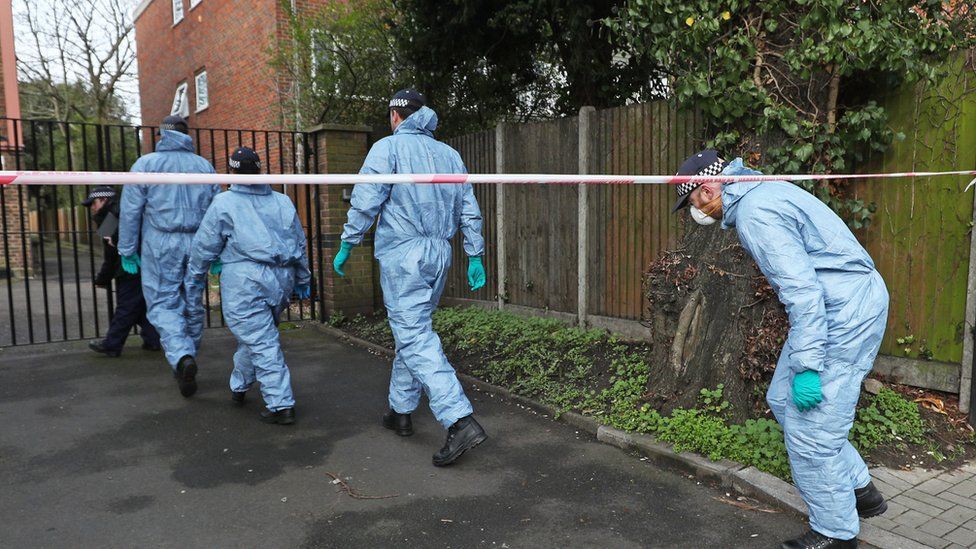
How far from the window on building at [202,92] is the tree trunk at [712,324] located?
1576 cm

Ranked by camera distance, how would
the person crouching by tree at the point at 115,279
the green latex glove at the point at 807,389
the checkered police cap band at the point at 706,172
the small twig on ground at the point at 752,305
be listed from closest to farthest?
the green latex glove at the point at 807,389 < the checkered police cap band at the point at 706,172 < the small twig on ground at the point at 752,305 < the person crouching by tree at the point at 115,279

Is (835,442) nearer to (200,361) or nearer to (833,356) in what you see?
(833,356)

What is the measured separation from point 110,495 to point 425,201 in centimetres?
225

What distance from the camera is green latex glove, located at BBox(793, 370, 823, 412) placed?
8.63 ft

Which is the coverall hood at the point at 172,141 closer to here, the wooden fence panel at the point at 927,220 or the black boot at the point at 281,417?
the black boot at the point at 281,417

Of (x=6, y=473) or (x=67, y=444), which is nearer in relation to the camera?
(x=6, y=473)

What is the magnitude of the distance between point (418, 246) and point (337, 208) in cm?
406

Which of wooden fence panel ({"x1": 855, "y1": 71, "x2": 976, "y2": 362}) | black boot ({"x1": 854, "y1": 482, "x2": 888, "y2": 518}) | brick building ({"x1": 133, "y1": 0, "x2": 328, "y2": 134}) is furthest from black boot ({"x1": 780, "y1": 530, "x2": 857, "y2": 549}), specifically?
brick building ({"x1": 133, "y1": 0, "x2": 328, "y2": 134})

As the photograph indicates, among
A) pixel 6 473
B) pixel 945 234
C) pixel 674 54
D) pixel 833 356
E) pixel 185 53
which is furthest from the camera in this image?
pixel 185 53

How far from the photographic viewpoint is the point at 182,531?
10.1ft

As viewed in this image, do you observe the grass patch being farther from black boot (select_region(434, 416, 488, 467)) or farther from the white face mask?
the white face mask

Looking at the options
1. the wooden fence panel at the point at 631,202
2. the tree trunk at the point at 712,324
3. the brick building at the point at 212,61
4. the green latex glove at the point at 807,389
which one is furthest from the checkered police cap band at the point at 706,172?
the brick building at the point at 212,61

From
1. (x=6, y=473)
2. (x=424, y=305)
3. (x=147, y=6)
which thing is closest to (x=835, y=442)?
(x=424, y=305)

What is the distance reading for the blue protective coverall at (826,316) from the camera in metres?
2.70
